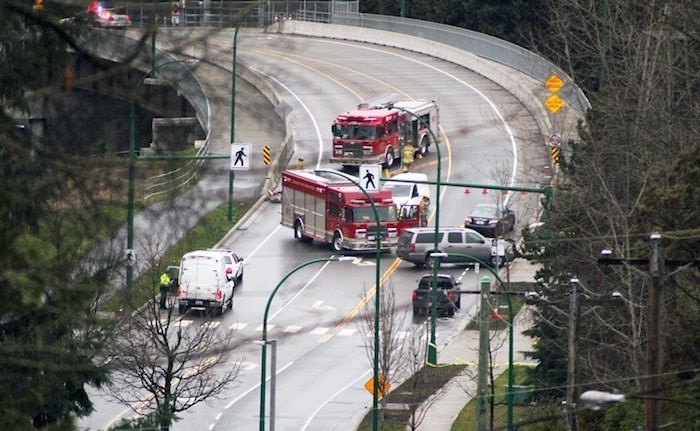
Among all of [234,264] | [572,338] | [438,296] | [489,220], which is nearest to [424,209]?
[489,220]

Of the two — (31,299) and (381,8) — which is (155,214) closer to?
(31,299)

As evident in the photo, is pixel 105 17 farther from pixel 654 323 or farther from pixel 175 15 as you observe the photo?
pixel 654 323

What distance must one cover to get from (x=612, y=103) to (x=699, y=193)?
9721 millimetres

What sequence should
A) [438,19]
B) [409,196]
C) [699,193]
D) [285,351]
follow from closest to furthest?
[699,193]
[285,351]
[409,196]
[438,19]

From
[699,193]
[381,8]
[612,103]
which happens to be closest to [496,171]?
[612,103]

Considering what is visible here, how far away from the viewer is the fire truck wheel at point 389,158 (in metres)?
55.5

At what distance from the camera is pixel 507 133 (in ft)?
192

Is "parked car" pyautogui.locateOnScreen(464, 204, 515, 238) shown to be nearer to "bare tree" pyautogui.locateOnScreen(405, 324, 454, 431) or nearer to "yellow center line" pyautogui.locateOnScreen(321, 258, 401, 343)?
"yellow center line" pyautogui.locateOnScreen(321, 258, 401, 343)

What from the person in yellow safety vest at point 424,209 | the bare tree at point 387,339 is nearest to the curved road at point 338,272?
the bare tree at point 387,339

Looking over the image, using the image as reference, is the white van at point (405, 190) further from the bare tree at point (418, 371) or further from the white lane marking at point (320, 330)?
the bare tree at point (418, 371)

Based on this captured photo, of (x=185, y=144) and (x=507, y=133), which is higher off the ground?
(x=185, y=144)

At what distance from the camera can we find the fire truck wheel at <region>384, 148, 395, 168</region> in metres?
55.5

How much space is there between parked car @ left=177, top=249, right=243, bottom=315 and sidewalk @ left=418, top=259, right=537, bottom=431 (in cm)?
635

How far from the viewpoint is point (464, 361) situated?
40.0m
